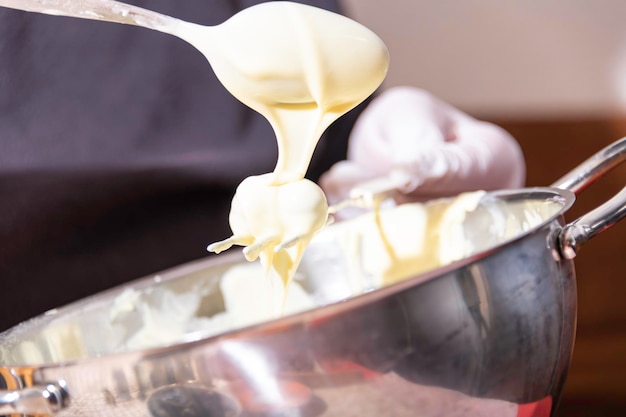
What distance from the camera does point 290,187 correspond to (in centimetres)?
Result: 48

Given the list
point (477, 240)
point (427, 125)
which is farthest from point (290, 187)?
point (427, 125)

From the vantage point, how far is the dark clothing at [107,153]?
0.74 metres

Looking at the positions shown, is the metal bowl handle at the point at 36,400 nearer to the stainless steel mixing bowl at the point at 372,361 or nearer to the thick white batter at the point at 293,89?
the stainless steel mixing bowl at the point at 372,361

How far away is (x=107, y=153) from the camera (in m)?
0.76

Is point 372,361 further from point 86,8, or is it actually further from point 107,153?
point 107,153

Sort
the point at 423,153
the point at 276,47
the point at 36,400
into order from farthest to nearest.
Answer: the point at 423,153 → the point at 276,47 → the point at 36,400

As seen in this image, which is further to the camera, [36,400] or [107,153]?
[107,153]

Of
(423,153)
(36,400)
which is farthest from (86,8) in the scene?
(423,153)

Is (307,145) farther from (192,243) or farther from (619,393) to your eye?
(619,393)

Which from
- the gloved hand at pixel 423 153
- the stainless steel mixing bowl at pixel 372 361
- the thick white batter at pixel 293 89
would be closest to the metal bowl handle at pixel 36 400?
the stainless steel mixing bowl at pixel 372 361

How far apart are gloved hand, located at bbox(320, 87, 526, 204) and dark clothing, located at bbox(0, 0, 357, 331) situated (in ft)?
0.32

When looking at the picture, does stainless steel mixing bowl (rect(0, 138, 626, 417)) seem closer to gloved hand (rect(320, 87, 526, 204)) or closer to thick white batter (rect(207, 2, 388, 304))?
thick white batter (rect(207, 2, 388, 304))

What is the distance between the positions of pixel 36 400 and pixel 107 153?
1.49 feet

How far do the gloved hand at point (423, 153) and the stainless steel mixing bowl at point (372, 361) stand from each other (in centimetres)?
26
